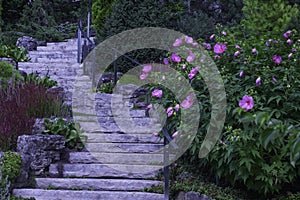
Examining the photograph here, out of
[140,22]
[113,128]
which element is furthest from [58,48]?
[113,128]

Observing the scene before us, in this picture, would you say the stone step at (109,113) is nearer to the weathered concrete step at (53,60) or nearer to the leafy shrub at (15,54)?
the weathered concrete step at (53,60)

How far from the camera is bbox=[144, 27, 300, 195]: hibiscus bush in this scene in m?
3.38

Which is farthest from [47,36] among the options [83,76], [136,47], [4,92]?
[4,92]

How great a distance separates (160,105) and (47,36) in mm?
8029

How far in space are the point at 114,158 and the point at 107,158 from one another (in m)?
0.08

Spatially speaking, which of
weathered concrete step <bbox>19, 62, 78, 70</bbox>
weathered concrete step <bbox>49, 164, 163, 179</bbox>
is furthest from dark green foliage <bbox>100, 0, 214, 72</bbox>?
weathered concrete step <bbox>49, 164, 163, 179</bbox>

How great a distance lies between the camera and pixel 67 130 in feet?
16.6

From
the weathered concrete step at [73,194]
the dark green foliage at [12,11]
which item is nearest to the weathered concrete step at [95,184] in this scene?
the weathered concrete step at [73,194]

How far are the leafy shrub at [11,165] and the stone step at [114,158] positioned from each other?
0.80 metres

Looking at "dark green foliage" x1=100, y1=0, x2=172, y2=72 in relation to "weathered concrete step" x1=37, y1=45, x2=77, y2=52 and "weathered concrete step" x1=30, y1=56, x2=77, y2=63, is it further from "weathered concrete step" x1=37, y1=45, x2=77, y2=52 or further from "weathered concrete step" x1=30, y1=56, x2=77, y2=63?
"weathered concrete step" x1=37, y1=45, x2=77, y2=52

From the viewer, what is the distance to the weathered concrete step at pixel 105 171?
15.3 ft

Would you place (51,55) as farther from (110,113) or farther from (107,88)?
(110,113)

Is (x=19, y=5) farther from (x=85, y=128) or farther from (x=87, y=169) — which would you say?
(x=87, y=169)

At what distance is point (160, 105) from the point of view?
4621mm
